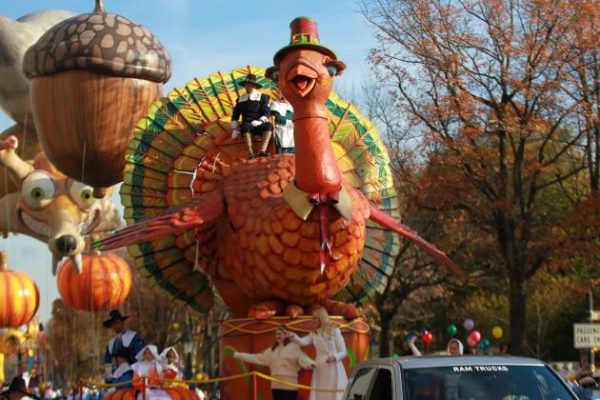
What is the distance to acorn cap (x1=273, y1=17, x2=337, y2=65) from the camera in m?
12.5

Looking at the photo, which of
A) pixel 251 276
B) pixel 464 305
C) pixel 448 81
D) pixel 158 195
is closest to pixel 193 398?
pixel 251 276

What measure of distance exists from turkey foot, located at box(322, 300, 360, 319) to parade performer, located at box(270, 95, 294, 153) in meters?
2.47

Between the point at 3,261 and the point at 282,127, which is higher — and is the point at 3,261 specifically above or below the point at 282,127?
→ below

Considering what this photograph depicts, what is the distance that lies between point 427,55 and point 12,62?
10.00 m

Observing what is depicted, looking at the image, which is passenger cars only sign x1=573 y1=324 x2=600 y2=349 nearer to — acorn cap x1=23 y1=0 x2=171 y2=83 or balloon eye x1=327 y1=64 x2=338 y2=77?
balloon eye x1=327 y1=64 x2=338 y2=77

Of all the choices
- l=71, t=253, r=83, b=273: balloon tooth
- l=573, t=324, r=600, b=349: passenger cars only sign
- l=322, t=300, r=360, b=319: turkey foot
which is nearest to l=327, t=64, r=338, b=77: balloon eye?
l=322, t=300, r=360, b=319: turkey foot

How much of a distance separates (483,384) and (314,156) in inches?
203

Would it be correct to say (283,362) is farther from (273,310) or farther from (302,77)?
(302,77)

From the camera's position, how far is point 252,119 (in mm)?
14680

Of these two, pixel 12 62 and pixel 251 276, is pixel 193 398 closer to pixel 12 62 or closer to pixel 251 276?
pixel 251 276

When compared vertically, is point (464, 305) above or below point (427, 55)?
below

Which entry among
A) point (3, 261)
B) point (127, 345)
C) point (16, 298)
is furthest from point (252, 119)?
point (3, 261)

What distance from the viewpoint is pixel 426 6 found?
1936 centimetres

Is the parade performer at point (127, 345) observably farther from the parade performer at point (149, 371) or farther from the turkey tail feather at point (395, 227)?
the turkey tail feather at point (395, 227)
